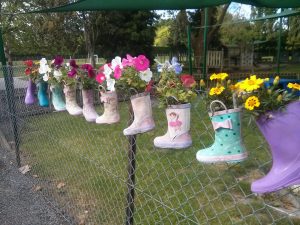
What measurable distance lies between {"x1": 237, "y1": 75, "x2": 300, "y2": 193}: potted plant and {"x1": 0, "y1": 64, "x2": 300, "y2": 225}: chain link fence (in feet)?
0.74

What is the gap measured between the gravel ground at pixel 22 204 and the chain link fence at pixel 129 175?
0.09m

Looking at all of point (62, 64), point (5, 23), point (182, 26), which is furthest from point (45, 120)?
point (182, 26)

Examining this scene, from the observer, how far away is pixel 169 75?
1.71m

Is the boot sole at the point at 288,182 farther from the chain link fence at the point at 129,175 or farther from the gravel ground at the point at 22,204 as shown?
the gravel ground at the point at 22,204

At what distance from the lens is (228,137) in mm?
1304

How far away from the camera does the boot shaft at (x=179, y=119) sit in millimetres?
1551

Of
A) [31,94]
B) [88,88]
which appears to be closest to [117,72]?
[88,88]

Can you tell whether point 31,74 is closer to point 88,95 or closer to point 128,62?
point 88,95

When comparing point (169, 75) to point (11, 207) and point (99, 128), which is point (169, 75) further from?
point (99, 128)

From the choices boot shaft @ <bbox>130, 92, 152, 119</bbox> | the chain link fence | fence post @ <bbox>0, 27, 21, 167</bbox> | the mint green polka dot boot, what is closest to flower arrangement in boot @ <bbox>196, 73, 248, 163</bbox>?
the mint green polka dot boot

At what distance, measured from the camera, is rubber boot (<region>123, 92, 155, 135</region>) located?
1.77 meters

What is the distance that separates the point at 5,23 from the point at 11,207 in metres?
9.46

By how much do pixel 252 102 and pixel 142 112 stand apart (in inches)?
28.6

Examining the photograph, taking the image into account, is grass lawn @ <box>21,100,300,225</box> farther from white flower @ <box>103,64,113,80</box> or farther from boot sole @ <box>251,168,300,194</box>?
boot sole @ <box>251,168,300,194</box>
